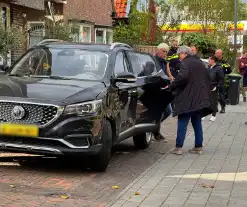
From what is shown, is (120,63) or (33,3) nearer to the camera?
(120,63)

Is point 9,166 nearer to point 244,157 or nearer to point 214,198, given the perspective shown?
point 214,198

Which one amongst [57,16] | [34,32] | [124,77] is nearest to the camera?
A: [124,77]

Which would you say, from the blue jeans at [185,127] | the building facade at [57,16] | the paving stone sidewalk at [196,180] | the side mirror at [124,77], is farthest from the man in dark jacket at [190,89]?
the building facade at [57,16]

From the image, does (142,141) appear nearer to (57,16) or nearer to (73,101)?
(73,101)

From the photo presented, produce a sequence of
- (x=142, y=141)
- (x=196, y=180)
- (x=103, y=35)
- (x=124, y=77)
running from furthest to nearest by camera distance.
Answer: (x=103, y=35) < (x=142, y=141) < (x=124, y=77) < (x=196, y=180)

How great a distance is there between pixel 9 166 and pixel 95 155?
1284 millimetres

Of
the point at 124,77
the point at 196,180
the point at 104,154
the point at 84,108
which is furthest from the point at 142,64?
the point at 196,180

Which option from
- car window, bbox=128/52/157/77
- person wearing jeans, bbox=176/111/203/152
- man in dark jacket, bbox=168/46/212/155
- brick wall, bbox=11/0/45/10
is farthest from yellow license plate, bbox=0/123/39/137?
brick wall, bbox=11/0/45/10

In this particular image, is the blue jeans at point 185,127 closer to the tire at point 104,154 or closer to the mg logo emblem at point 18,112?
the tire at point 104,154

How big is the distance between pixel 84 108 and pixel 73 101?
7.1 inches

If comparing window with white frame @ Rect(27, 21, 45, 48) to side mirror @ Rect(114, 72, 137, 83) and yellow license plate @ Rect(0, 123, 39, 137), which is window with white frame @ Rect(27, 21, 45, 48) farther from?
yellow license plate @ Rect(0, 123, 39, 137)

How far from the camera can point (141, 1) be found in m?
29.3

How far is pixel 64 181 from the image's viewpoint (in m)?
6.88

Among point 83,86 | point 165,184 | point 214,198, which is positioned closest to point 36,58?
point 83,86
